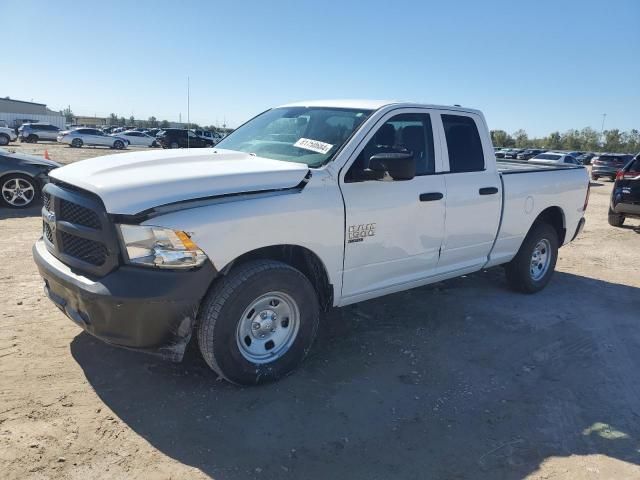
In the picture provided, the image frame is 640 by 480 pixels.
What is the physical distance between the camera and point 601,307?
5.91 m

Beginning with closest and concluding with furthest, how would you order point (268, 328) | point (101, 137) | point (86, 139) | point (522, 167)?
1. point (268, 328)
2. point (522, 167)
3. point (86, 139)
4. point (101, 137)

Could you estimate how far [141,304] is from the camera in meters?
3.03

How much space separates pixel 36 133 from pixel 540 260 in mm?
46723

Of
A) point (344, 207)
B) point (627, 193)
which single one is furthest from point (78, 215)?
point (627, 193)

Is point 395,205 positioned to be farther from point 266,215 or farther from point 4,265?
point 4,265

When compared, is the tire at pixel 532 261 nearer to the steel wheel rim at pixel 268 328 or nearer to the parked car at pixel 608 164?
the steel wheel rim at pixel 268 328

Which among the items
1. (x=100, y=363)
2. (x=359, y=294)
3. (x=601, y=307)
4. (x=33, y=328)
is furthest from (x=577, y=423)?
(x=33, y=328)

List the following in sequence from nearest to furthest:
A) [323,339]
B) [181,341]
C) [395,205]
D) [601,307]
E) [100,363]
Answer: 1. [181,341]
2. [100,363]
3. [395,205]
4. [323,339]
5. [601,307]

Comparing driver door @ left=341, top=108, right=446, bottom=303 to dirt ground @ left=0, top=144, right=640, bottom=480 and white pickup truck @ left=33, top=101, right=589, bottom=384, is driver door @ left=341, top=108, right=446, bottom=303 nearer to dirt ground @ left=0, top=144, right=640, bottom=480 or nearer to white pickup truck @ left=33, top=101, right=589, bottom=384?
white pickup truck @ left=33, top=101, right=589, bottom=384

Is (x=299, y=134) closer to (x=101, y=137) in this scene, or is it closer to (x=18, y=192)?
(x=18, y=192)

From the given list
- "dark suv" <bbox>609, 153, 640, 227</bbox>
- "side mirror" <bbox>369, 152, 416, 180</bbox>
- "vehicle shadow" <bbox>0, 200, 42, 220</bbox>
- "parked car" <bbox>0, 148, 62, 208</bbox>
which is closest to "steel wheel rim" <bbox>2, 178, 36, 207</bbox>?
"parked car" <bbox>0, 148, 62, 208</bbox>

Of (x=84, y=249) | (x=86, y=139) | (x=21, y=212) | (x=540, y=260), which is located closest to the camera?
(x=84, y=249)

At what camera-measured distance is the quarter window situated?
4.84 m

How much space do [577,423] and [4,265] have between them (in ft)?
19.8
